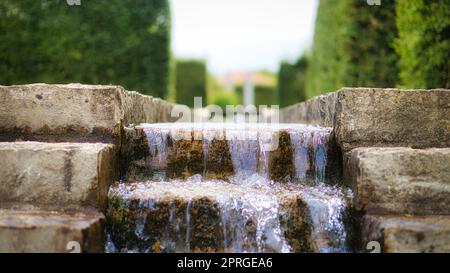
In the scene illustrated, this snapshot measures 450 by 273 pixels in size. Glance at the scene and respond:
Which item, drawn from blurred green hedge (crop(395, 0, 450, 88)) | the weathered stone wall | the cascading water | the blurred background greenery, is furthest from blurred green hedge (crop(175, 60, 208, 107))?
the cascading water

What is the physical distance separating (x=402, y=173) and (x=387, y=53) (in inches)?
181

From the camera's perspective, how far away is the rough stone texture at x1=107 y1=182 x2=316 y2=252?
2.76 meters

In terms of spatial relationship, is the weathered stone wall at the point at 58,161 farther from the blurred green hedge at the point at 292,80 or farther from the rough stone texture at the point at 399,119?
the blurred green hedge at the point at 292,80

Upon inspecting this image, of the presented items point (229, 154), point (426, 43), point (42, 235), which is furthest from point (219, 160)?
point (426, 43)

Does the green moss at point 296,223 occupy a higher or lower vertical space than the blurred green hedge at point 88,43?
lower

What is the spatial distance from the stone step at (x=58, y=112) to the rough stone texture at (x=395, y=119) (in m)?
1.74

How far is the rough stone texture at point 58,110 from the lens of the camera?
126 inches

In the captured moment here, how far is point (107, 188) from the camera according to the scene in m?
2.93

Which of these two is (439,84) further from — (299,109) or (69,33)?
(69,33)

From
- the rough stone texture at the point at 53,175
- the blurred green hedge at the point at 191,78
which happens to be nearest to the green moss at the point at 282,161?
the rough stone texture at the point at 53,175

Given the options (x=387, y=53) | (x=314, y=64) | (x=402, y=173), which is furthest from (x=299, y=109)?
(x=314, y=64)

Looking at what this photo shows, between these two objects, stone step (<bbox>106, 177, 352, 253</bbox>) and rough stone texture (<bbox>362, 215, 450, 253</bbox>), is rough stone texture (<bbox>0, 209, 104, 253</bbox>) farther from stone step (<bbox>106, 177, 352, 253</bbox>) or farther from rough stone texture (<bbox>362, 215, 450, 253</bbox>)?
rough stone texture (<bbox>362, 215, 450, 253</bbox>)

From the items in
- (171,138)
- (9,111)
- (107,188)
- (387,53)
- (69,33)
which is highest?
(69,33)
